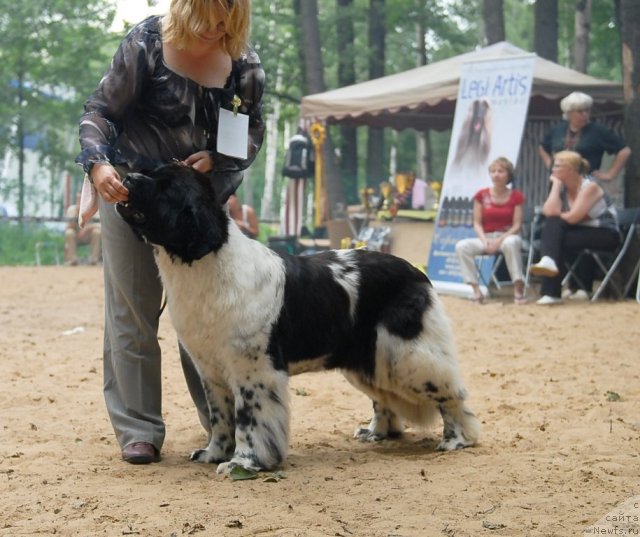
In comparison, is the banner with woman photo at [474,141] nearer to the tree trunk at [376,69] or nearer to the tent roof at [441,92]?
the tent roof at [441,92]

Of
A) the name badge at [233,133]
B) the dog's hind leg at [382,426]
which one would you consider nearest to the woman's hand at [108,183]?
the name badge at [233,133]

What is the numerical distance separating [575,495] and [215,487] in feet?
4.57

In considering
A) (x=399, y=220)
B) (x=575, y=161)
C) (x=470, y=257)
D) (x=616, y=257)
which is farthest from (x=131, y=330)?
(x=399, y=220)

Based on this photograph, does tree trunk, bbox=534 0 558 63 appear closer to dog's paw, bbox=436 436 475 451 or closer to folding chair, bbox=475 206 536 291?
folding chair, bbox=475 206 536 291

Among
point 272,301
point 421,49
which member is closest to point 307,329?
point 272,301

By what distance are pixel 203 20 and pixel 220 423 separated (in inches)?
69.0

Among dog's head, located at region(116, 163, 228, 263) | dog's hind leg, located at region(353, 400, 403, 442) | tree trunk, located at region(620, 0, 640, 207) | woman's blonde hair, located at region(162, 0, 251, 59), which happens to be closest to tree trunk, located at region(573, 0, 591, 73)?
tree trunk, located at region(620, 0, 640, 207)

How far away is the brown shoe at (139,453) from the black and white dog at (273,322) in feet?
0.75

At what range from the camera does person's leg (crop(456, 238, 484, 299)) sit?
12.0 m

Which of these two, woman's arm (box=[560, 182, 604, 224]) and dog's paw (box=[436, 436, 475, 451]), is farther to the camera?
woman's arm (box=[560, 182, 604, 224])

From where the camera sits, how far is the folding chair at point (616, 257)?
11.4 metres

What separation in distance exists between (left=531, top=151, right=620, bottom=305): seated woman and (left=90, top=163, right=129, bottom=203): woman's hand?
7.38 metres

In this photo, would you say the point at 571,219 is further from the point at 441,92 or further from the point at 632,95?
the point at 441,92

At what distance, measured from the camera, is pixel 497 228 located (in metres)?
12.0
